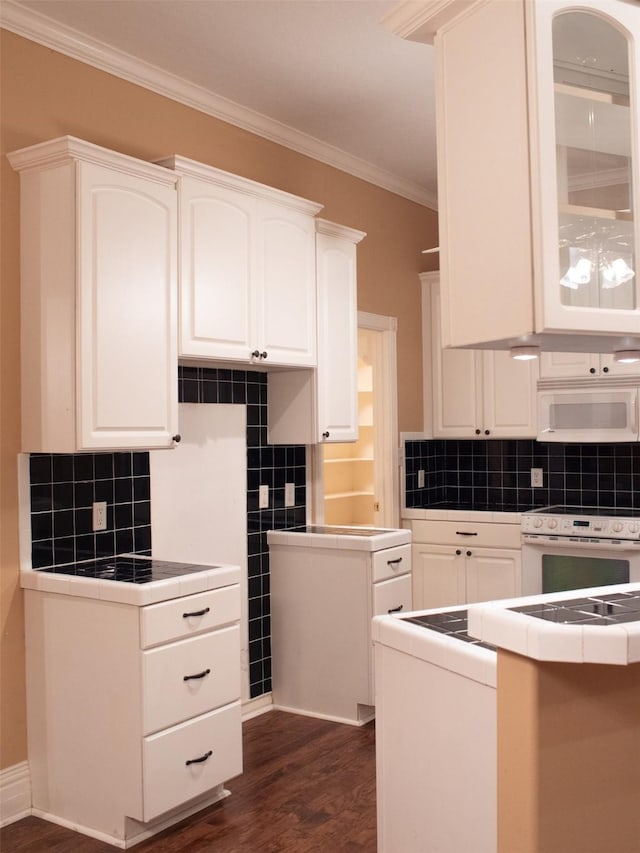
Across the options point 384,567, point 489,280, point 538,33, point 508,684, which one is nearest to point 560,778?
point 508,684

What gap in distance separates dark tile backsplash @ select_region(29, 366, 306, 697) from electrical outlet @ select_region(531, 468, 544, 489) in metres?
1.79

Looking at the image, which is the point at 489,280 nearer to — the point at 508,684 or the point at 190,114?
the point at 508,684

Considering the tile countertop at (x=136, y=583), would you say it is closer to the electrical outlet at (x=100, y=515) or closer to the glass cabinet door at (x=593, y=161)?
the electrical outlet at (x=100, y=515)

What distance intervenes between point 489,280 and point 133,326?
166cm

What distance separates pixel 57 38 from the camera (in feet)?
10.8

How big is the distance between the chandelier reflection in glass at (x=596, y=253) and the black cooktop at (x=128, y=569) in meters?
1.84

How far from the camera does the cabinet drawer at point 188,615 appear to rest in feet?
9.55

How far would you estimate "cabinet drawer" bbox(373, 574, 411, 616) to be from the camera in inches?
A: 158

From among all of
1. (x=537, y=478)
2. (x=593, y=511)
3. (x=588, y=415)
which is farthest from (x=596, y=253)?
(x=537, y=478)

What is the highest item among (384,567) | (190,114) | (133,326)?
(190,114)

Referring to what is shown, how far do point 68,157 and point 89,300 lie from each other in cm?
51

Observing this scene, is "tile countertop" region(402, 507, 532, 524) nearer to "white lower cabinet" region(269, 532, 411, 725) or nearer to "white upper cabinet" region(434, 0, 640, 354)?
"white lower cabinet" region(269, 532, 411, 725)

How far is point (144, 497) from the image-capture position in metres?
3.68

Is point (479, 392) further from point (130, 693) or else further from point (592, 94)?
point (592, 94)
